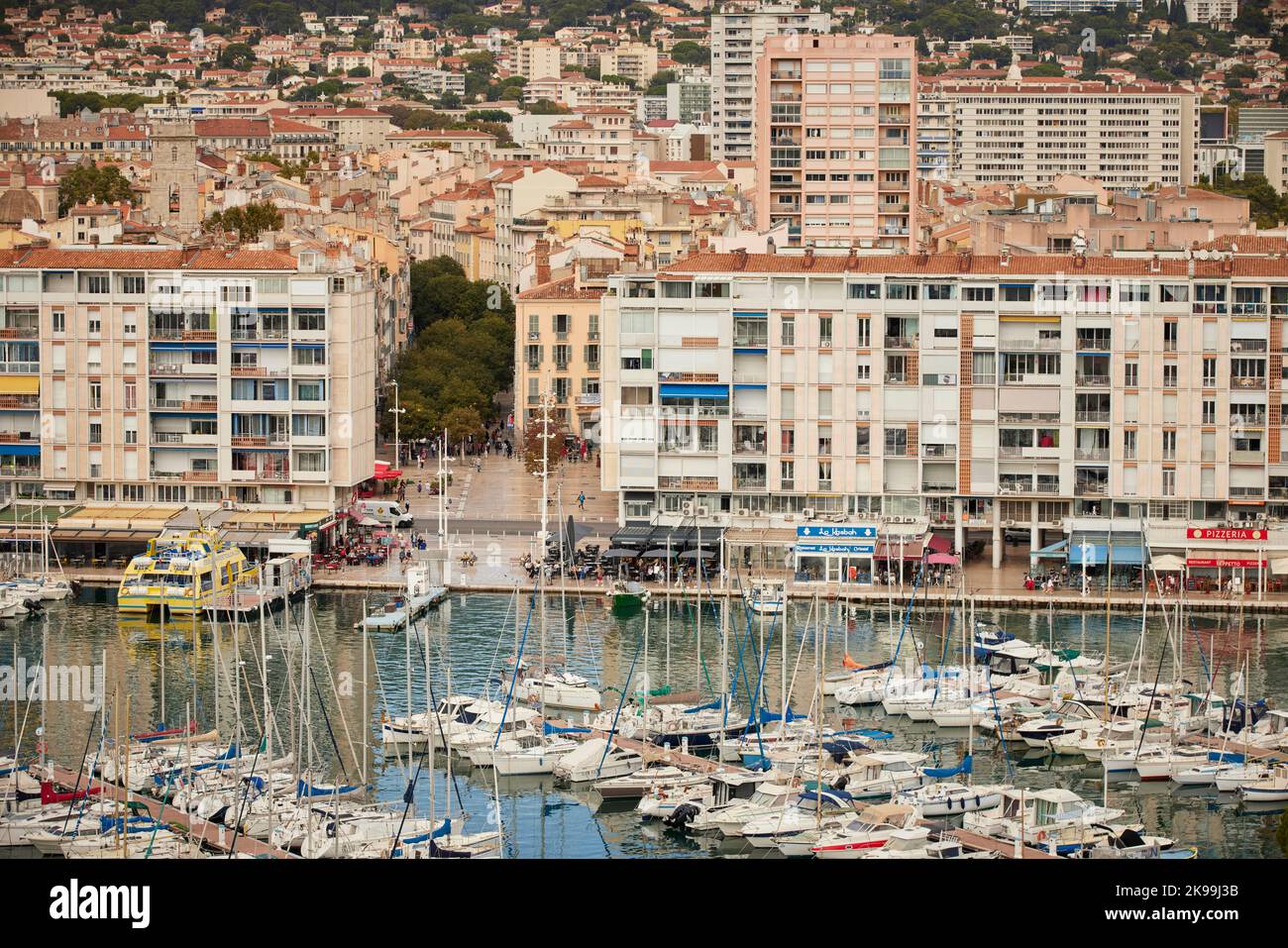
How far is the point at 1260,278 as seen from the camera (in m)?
18.5

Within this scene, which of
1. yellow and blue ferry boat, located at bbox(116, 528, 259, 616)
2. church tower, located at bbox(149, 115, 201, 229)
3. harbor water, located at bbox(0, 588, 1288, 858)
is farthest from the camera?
church tower, located at bbox(149, 115, 201, 229)

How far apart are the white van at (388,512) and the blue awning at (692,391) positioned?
2.57 metres

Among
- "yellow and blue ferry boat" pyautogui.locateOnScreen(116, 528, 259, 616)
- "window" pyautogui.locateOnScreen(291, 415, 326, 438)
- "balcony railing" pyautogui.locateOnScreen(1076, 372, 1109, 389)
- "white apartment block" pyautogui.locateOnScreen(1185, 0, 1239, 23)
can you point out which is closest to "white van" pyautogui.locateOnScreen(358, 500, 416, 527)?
"window" pyautogui.locateOnScreen(291, 415, 326, 438)

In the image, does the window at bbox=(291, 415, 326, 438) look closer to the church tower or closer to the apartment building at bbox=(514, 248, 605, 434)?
the apartment building at bbox=(514, 248, 605, 434)

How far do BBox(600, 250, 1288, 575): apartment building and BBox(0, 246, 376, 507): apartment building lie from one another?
254 centimetres

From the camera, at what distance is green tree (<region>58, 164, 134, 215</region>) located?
33438 millimetres

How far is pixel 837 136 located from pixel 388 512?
10614mm

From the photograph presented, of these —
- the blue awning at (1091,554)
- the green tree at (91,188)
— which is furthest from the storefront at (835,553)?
the green tree at (91,188)

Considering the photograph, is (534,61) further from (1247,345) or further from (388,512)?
(1247,345)

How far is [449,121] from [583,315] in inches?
1674

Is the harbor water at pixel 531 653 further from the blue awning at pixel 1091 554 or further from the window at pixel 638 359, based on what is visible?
the window at pixel 638 359

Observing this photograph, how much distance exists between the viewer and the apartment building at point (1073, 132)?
145 ft
